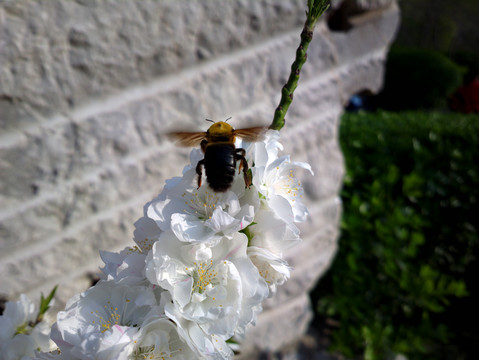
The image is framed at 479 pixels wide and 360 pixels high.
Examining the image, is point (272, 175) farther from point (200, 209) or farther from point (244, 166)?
point (200, 209)

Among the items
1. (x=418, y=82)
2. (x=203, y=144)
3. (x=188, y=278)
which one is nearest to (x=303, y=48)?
(x=203, y=144)

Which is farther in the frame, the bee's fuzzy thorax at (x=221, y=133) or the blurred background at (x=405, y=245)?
the blurred background at (x=405, y=245)

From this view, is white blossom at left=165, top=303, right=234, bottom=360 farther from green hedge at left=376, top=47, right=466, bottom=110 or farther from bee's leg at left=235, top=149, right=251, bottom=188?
green hedge at left=376, top=47, right=466, bottom=110

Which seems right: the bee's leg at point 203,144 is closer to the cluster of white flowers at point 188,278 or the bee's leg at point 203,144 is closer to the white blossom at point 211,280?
the cluster of white flowers at point 188,278

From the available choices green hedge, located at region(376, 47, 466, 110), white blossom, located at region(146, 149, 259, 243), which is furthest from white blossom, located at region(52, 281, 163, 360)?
green hedge, located at region(376, 47, 466, 110)

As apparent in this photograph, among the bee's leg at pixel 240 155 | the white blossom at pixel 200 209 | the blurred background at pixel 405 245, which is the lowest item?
the blurred background at pixel 405 245

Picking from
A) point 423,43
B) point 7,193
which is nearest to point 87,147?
point 7,193

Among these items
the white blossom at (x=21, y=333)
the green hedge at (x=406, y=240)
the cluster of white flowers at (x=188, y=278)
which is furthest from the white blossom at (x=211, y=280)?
the green hedge at (x=406, y=240)

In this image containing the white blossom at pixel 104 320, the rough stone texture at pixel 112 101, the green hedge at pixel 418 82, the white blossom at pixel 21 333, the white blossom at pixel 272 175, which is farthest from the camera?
the green hedge at pixel 418 82
